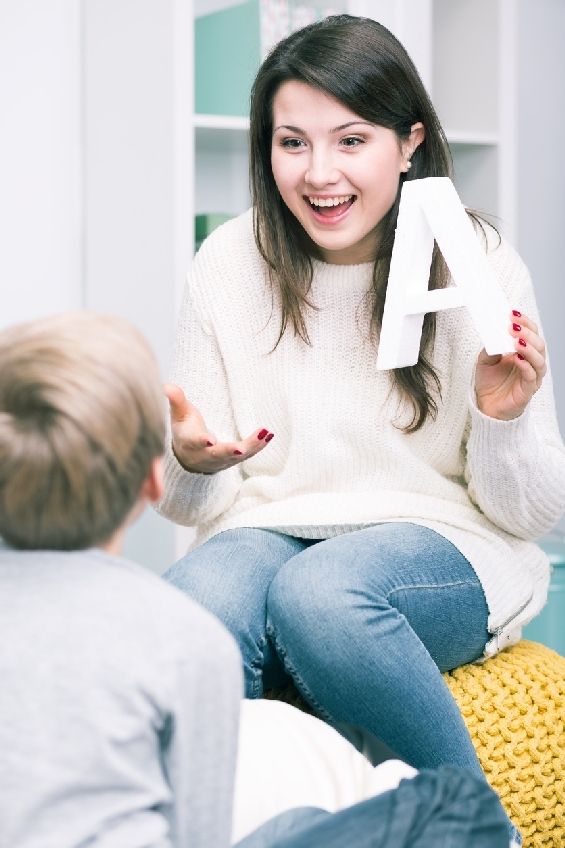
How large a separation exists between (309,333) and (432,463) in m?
0.25

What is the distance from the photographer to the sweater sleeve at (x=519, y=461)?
1623 millimetres

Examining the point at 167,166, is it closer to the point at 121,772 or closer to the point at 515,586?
the point at 515,586

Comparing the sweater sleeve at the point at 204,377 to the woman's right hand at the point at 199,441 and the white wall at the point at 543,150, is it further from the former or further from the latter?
the white wall at the point at 543,150

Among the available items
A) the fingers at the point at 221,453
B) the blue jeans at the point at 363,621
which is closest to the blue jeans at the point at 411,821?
the blue jeans at the point at 363,621

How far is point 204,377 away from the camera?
182 cm

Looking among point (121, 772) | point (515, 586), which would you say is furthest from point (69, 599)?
point (515, 586)

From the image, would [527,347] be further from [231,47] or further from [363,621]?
[231,47]

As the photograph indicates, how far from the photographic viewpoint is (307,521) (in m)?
1.71

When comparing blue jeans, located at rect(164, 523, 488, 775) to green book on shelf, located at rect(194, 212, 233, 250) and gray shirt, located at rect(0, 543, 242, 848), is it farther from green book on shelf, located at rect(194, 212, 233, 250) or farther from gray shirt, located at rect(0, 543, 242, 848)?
green book on shelf, located at rect(194, 212, 233, 250)

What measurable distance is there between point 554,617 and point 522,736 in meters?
0.80

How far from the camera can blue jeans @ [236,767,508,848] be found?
1.10 metres

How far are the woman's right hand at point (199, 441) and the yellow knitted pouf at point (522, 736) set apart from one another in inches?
15.8

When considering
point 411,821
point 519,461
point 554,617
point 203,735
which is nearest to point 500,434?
point 519,461

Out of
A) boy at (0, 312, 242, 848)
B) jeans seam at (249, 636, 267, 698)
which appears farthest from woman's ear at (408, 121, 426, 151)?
boy at (0, 312, 242, 848)
